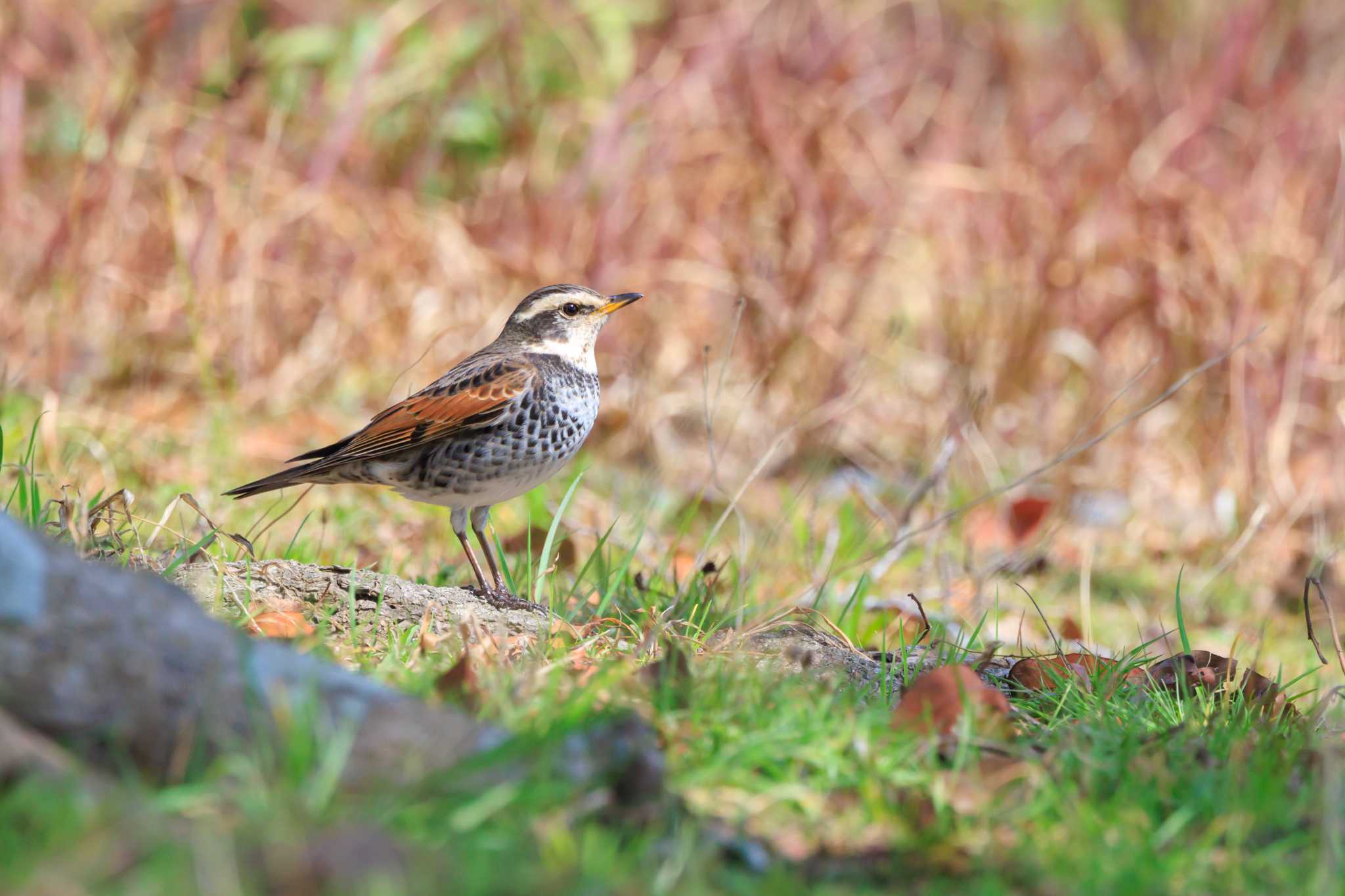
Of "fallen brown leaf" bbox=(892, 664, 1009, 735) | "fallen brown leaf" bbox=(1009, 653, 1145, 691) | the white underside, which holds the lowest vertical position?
Answer: "fallen brown leaf" bbox=(1009, 653, 1145, 691)

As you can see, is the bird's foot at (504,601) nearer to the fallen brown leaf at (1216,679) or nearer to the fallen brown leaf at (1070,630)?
the fallen brown leaf at (1216,679)

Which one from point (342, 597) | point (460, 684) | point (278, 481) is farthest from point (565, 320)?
point (460, 684)

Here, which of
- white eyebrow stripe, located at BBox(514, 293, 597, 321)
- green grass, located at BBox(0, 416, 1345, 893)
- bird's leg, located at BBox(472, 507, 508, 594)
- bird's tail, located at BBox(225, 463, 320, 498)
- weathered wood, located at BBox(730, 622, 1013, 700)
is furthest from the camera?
white eyebrow stripe, located at BBox(514, 293, 597, 321)

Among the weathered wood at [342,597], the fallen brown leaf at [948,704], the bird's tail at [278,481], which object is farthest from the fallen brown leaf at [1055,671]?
the bird's tail at [278,481]

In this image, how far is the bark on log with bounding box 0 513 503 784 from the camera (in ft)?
7.56

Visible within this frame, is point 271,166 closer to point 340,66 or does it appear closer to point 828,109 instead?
point 340,66

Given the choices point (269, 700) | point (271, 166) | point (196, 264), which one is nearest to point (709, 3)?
point (271, 166)

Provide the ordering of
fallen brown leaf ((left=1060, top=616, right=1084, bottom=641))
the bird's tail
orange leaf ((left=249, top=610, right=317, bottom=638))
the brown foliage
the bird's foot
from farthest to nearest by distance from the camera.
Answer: the brown foliage < fallen brown leaf ((left=1060, top=616, right=1084, bottom=641)) < the bird's tail < the bird's foot < orange leaf ((left=249, top=610, right=317, bottom=638))

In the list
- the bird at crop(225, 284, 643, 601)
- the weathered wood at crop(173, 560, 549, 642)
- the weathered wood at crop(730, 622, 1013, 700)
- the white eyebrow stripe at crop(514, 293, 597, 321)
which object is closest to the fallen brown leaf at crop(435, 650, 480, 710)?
the weathered wood at crop(173, 560, 549, 642)

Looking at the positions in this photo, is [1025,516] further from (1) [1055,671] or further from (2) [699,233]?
(1) [1055,671]

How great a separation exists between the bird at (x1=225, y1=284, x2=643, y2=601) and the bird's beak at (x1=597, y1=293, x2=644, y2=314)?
32cm

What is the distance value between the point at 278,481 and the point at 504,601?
1059 millimetres

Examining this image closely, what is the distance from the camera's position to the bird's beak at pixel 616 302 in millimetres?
Answer: 4887

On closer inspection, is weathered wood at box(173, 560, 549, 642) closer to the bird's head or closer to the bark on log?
the bark on log
